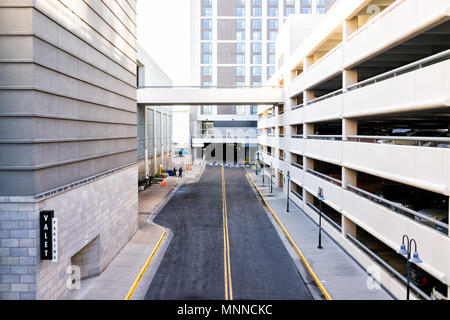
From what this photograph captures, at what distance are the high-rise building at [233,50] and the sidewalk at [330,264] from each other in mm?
57201

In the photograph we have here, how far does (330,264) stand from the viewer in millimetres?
19094

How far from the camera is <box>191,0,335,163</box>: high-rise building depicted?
8581cm

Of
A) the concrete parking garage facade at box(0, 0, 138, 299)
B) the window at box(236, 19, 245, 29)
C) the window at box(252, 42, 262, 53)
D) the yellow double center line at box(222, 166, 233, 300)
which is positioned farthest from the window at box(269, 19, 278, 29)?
the concrete parking garage facade at box(0, 0, 138, 299)

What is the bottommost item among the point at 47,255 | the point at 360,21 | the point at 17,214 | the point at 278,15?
the point at 47,255

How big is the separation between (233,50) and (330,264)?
74277 mm

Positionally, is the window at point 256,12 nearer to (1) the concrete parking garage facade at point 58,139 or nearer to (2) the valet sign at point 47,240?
(1) the concrete parking garage facade at point 58,139

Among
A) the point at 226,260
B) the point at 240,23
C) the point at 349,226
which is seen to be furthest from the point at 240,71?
the point at 226,260

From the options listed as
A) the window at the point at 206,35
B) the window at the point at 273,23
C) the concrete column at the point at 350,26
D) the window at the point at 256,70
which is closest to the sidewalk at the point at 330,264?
the concrete column at the point at 350,26

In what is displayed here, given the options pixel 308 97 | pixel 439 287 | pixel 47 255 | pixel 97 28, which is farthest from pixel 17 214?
pixel 308 97

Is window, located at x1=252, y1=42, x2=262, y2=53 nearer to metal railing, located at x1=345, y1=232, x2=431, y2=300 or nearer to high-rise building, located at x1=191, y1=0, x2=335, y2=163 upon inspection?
high-rise building, located at x1=191, y1=0, x2=335, y2=163

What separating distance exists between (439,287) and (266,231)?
506 inches

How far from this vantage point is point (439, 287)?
14.4 m
